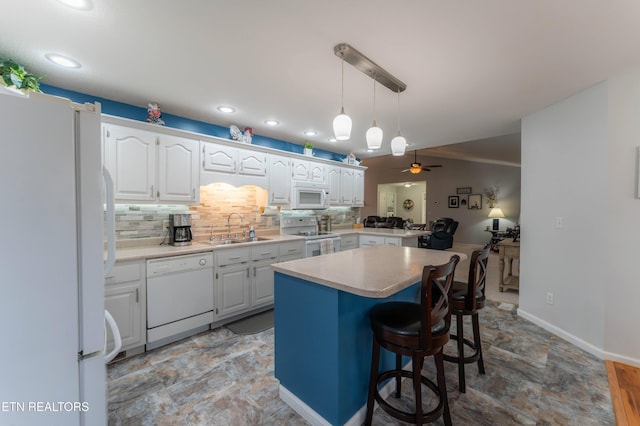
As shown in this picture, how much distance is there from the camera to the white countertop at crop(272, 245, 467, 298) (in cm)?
147

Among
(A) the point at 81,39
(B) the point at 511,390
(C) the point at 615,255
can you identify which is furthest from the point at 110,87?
(C) the point at 615,255

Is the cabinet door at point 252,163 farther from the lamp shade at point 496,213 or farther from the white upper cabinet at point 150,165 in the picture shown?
the lamp shade at point 496,213

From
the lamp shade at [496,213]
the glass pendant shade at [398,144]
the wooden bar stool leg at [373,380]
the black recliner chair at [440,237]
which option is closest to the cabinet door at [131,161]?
the glass pendant shade at [398,144]

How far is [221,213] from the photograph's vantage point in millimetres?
3688

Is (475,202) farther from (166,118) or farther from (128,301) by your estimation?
(128,301)

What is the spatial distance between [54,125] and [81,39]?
1267 mm

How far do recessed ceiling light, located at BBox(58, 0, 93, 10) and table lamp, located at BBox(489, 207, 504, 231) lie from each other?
991 cm

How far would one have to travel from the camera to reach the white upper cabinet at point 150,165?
101 inches

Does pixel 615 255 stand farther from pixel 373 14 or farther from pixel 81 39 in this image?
pixel 81 39

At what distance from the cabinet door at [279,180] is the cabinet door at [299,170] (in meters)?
0.09

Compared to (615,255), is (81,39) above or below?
above

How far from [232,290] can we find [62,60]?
8.28 feet

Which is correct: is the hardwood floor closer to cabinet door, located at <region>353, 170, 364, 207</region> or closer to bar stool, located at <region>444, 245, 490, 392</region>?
bar stool, located at <region>444, 245, 490, 392</region>

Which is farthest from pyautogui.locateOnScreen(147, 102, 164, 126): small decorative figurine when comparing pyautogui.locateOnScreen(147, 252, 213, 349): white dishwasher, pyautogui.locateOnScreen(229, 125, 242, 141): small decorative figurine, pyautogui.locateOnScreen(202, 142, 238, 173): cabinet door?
pyautogui.locateOnScreen(147, 252, 213, 349): white dishwasher
